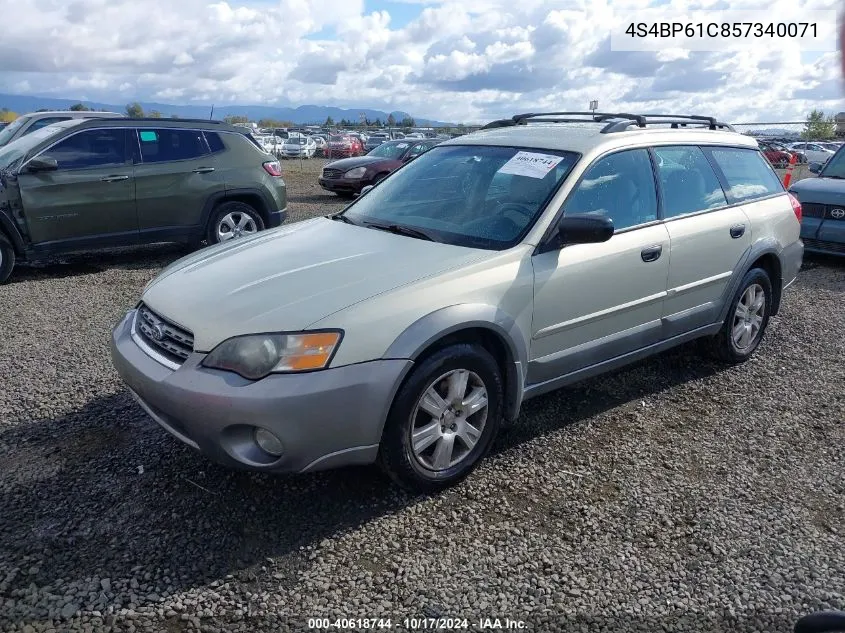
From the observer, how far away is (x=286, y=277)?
3244mm

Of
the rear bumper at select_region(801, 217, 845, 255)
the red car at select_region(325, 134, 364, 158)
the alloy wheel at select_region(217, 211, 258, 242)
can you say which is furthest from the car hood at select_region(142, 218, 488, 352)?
the red car at select_region(325, 134, 364, 158)

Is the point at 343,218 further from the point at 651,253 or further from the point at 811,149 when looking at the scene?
the point at 811,149

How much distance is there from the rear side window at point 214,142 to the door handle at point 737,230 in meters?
6.20

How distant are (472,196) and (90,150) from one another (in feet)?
18.4

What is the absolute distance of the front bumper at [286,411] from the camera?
2750 mm

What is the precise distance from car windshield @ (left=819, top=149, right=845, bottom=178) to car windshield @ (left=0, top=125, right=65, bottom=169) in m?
9.71

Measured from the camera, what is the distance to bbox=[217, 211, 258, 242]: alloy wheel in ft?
28.1

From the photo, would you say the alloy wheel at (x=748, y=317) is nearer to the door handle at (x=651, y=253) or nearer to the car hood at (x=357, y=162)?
the door handle at (x=651, y=253)

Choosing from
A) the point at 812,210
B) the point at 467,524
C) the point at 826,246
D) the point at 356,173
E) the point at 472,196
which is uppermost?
the point at 472,196

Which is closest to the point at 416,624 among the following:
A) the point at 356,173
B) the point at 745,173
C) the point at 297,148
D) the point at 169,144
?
the point at 745,173

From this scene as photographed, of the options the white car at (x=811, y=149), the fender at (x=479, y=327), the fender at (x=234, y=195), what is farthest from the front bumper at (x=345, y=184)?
the white car at (x=811, y=149)

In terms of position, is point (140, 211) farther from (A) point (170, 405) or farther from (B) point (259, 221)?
(A) point (170, 405)

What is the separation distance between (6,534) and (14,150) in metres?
6.10

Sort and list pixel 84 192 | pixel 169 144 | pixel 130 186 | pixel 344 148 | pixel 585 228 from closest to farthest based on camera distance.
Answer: pixel 585 228 < pixel 84 192 < pixel 130 186 < pixel 169 144 < pixel 344 148
